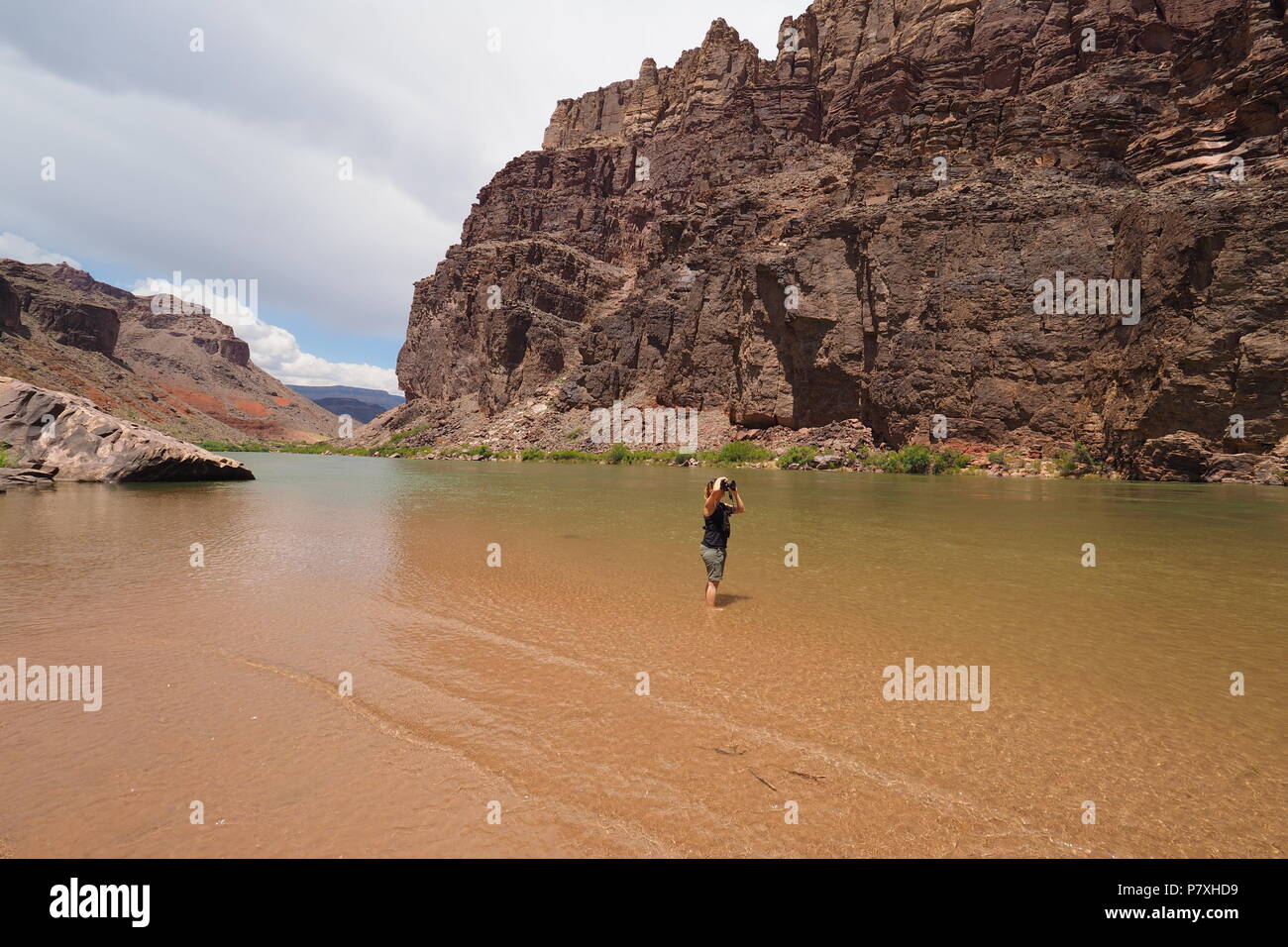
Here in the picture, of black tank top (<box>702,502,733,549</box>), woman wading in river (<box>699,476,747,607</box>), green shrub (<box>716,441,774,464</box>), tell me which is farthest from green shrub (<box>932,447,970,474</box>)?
black tank top (<box>702,502,733,549</box>)

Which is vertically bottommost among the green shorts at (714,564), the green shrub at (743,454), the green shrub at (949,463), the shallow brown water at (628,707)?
the shallow brown water at (628,707)

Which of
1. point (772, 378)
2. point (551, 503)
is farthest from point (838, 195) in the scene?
point (551, 503)

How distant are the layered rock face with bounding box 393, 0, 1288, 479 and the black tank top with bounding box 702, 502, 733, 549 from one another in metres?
38.2

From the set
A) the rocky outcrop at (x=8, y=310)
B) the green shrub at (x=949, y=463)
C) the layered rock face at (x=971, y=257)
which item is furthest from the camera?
the rocky outcrop at (x=8, y=310)

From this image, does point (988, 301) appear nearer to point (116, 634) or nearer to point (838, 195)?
point (838, 195)

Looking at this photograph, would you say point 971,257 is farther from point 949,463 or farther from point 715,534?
point 715,534

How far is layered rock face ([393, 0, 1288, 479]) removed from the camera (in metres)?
33.4

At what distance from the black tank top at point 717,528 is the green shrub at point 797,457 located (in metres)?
45.1

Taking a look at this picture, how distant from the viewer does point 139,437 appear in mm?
22891

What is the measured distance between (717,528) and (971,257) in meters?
50.0

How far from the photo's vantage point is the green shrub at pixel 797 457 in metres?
51.8

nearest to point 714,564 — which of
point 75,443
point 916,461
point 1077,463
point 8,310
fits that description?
point 75,443

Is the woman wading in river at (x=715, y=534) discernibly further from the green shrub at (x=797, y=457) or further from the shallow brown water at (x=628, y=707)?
the green shrub at (x=797, y=457)

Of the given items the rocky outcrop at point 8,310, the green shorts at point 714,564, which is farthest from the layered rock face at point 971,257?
the rocky outcrop at point 8,310
